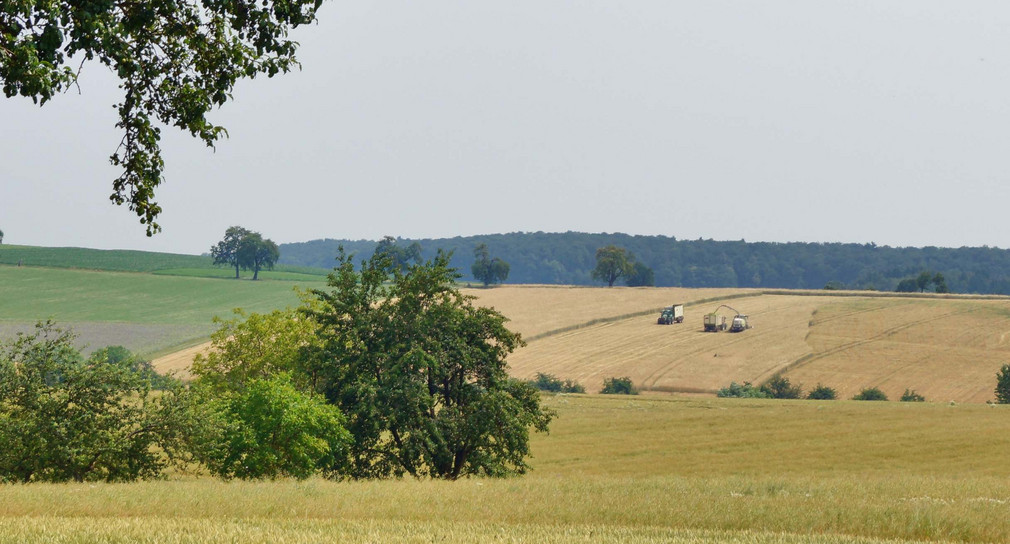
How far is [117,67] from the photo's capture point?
13398 millimetres

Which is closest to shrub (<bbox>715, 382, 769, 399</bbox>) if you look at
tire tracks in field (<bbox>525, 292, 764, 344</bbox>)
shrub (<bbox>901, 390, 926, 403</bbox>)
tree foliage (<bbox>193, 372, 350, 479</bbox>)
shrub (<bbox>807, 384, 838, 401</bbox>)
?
shrub (<bbox>807, 384, 838, 401</bbox>)

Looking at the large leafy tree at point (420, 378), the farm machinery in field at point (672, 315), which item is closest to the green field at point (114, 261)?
the farm machinery in field at point (672, 315)

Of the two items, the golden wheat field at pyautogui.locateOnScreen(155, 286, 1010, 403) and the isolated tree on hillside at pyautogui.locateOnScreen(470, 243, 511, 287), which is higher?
the isolated tree on hillside at pyautogui.locateOnScreen(470, 243, 511, 287)

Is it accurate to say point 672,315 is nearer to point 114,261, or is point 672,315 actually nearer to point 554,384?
point 554,384

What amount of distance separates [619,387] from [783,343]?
26.7 metres

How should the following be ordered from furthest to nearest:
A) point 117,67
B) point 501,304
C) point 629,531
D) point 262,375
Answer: point 501,304 → point 262,375 → point 629,531 → point 117,67

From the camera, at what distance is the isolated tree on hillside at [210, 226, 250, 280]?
18025 centimetres

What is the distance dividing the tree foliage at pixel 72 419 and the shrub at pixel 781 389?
216 ft

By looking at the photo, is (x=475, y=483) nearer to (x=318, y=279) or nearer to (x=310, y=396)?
(x=310, y=396)

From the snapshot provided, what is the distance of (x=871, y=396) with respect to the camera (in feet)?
268

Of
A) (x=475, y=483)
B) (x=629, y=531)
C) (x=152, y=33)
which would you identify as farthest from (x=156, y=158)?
(x=475, y=483)

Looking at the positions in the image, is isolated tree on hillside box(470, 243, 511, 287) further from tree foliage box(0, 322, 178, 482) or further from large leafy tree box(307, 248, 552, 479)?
tree foliage box(0, 322, 178, 482)

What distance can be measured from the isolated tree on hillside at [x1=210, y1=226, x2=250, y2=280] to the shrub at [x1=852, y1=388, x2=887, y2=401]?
12606 cm

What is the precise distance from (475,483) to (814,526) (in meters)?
11.2
